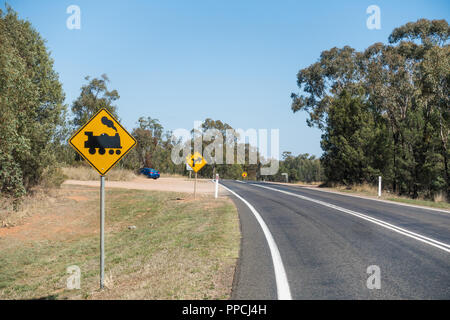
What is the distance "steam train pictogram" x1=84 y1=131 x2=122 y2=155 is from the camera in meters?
6.21

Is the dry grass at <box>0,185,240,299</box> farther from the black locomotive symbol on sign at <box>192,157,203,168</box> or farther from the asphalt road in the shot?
the black locomotive symbol on sign at <box>192,157,203,168</box>

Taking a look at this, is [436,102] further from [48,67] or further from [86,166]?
[86,166]

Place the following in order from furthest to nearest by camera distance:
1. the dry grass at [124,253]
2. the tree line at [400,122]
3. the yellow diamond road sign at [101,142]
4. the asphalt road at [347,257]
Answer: the tree line at [400,122], the yellow diamond road sign at [101,142], the dry grass at [124,253], the asphalt road at [347,257]

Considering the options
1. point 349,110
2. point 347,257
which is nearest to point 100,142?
point 347,257

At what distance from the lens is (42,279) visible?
866cm

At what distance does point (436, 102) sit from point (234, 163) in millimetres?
64817

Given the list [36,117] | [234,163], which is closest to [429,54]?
[36,117]

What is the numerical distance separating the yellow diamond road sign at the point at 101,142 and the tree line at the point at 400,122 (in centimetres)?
2842

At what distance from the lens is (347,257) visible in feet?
21.5

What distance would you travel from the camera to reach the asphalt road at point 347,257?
478cm

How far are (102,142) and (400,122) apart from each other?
115ft

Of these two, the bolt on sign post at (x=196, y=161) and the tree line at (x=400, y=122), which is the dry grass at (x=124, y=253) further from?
the tree line at (x=400, y=122)

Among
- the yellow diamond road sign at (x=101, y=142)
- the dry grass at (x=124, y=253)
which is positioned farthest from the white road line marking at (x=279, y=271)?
the yellow diamond road sign at (x=101, y=142)

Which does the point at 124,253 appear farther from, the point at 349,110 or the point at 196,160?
the point at 349,110
